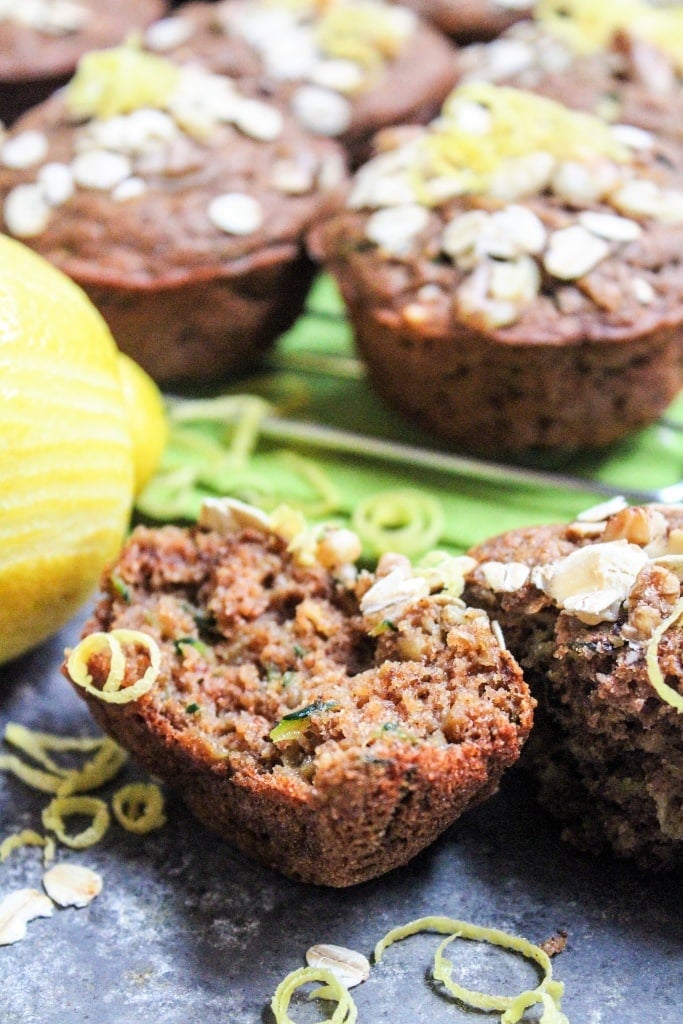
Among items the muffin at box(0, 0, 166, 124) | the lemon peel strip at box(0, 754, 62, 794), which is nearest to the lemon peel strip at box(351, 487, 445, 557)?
the lemon peel strip at box(0, 754, 62, 794)

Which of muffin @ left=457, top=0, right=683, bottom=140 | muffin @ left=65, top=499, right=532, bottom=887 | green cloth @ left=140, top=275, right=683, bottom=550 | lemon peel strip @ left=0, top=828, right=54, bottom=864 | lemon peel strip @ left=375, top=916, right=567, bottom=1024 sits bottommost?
lemon peel strip @ left=0, top=828, right=54, bottom=864

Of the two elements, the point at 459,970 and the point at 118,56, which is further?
the point at 118,56

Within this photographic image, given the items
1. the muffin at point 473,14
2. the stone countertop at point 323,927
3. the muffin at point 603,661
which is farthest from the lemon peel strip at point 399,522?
the muffin at point 473,14

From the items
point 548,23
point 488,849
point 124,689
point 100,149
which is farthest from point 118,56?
point 488,849

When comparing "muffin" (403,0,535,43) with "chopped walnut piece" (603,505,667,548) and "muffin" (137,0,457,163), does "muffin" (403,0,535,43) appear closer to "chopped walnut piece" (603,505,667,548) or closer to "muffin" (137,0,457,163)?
"muffin" (137,0,457,163)

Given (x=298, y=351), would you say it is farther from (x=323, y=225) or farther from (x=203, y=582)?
(x=203, y=582)

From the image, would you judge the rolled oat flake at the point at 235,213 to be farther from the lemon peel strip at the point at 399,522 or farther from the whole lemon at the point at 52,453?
the lemon peel strip at the point at 399,522
